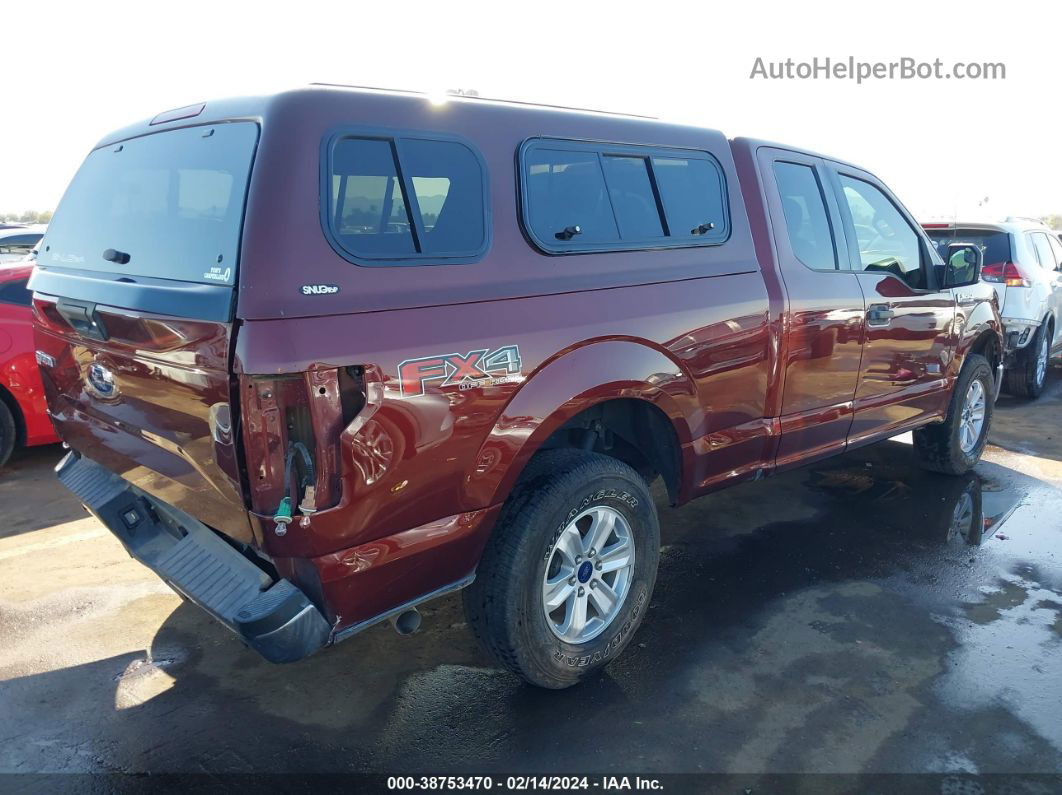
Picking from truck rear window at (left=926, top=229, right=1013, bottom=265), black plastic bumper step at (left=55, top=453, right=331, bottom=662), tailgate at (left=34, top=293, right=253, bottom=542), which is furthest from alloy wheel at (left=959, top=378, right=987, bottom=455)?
tailgate at (left=34, top=293, right=253, bottom=542)

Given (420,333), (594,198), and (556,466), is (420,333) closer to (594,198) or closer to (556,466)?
(556,466)

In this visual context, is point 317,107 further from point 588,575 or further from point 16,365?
point 16,365

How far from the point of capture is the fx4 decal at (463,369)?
7.93 feet

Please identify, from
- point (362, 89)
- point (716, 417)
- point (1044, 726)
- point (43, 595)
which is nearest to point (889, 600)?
point (1044, 726)

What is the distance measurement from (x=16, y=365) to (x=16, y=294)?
19.0 inches

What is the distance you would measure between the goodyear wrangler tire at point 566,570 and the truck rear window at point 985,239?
5.93 m

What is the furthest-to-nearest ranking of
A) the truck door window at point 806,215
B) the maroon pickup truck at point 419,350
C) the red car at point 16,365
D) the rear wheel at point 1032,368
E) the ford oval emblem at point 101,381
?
1. the rear wheel at point 1032,368
2. the red car at point 16,365
3. the truck door window at point 806,215
4. the ford oval emblem at point 101,381
5. the maroon pickup truck at point 419,350

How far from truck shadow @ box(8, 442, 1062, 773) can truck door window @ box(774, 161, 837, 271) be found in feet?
5.28

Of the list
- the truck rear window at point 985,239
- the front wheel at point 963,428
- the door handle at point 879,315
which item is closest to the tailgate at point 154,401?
the door handle at point 879,315

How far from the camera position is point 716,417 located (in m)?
3.54

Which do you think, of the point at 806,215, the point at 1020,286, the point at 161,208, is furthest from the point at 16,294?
the point at 1020,286

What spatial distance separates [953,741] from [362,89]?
9.73 feet

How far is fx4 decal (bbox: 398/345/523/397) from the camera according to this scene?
242 cm

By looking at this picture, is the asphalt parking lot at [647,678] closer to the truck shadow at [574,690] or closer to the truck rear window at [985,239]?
the truck shadow at [574,690]
